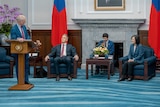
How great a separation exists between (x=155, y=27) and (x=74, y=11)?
8.70 feet

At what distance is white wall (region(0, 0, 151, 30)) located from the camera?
10797 mm

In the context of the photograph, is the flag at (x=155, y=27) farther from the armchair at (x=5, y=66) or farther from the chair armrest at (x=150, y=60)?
the armchair at (x=5, y=66)

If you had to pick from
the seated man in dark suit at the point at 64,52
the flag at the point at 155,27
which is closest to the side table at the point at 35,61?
the seated man in dark suit at the point at 64,52

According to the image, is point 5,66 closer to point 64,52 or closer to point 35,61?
point 35,61

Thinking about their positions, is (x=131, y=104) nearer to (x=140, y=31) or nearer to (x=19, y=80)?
(x=19, y=80)

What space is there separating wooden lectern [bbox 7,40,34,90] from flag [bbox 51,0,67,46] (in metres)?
3.81

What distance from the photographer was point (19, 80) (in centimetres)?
693

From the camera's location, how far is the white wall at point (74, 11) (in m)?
10.8

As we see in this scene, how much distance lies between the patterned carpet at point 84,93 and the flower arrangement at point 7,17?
3.08 meters

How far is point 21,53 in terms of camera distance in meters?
6.65

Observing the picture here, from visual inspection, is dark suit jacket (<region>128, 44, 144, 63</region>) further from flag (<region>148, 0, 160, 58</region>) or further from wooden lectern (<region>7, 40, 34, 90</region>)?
wooden lectern (<region>7, 40, 34, 90</region>)

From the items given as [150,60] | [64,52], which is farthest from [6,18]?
[150,60]

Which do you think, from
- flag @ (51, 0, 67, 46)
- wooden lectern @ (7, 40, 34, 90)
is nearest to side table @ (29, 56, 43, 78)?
wooden lectern @ (7, 40, 34, 90)

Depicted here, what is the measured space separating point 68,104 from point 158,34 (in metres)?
5.59
